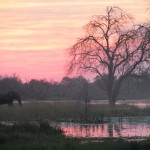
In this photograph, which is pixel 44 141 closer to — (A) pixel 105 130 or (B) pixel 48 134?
(B) pixel 48 134

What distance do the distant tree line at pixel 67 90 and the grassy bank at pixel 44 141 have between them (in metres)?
31.2

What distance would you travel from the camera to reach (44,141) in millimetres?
20000

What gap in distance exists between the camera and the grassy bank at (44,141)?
17984mm

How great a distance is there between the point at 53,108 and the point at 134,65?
21.6 metres

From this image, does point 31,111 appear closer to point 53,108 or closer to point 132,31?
point 53,108

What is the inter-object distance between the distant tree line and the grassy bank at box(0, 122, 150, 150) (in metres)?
31.2

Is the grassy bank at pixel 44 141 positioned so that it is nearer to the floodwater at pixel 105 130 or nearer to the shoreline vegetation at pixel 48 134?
the shoreline vegetation at pixel 48 134

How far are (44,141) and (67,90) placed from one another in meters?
96.2

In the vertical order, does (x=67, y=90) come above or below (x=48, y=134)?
above

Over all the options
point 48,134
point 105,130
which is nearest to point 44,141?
point 48,134

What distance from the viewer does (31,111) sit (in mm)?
36188

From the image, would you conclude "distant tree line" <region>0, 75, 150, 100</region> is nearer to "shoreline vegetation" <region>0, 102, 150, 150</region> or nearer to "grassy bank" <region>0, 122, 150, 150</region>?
"shoreline vegetation" <region>0, 102, 150, 150</region>

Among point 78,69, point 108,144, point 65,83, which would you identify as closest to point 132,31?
point 78,69

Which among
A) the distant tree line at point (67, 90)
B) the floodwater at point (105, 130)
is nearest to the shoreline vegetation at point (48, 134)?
the floodwater at point (105, 130)
